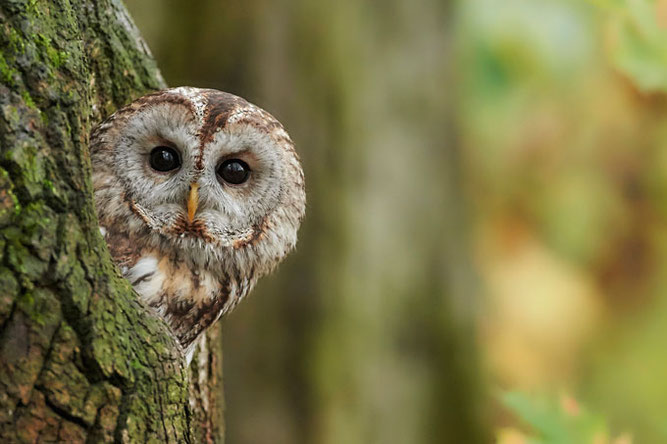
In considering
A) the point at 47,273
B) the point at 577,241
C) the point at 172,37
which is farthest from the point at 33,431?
the point at 577,241

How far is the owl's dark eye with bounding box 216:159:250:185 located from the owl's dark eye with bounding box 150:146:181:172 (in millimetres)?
122

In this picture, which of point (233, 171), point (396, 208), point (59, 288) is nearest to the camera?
point (59, 288)

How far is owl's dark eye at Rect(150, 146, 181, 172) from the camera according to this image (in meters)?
2.17

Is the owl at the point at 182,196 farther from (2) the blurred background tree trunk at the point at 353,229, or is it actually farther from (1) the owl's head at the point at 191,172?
(2) the blurred background tree trunk at the point at 353,229

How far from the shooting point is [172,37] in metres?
4.07

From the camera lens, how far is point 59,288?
1356 mm

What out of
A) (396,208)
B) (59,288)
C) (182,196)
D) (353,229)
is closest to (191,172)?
(182,196)

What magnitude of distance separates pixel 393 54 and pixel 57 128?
3491 millimetres

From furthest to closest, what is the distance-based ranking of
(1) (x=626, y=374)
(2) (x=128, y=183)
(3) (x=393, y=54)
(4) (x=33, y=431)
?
(1) (x=626, y=374) → (3) (x=393, y=54) → (2) (x=128, y=183) → (4) (x=33, y=431)

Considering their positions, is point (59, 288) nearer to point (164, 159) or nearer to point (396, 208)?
point (164, 159)

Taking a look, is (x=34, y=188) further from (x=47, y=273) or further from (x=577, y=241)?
(x=577, y=241)

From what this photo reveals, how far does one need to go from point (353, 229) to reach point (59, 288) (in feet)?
10.6

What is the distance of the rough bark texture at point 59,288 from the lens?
4.32 ft

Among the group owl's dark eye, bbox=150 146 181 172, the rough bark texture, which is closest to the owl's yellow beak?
owl's dark eye, bbox=150 146 181 172
